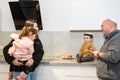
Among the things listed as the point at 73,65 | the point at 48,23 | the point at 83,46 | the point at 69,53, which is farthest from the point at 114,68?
the point at 48,23

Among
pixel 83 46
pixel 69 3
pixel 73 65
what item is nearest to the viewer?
pixel 73 65

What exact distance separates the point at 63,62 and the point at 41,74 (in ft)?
1.04

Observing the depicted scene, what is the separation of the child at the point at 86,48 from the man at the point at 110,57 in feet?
1.59

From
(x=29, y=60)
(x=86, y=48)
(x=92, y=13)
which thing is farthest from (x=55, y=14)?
(x=29, y=60)

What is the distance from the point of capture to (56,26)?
362 centimetres

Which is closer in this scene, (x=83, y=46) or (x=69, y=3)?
(x=83, y=46)

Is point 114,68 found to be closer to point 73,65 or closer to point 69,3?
point 73,65

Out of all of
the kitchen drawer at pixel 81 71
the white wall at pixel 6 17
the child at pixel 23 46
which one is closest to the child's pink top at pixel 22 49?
the child at pixel 23 46

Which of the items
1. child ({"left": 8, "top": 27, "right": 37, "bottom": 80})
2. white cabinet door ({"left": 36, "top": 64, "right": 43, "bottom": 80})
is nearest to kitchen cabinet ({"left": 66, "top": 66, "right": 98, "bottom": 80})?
white cabinet door ({"left": 36, "top": 64, "right": 43, "bottom": 80})

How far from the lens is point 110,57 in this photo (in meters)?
2.38

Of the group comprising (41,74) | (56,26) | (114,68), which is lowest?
(41,74)

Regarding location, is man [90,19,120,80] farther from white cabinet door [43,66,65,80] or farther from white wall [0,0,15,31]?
white wall [0,0,15,31]

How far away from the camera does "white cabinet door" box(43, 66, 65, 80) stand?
3033mm

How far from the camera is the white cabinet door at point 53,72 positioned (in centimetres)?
303
